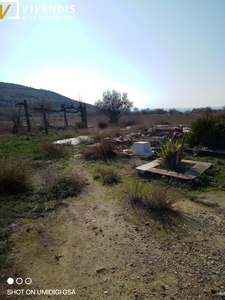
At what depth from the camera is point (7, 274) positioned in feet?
7.54

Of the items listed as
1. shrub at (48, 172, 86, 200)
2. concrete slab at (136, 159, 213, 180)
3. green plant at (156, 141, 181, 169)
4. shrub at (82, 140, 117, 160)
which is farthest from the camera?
shrub at (82, 140, 117, 160)

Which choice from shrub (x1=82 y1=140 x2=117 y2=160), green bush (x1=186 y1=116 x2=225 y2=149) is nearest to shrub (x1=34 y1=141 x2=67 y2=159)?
shrub (x1=82 y1=140 x2=117 y2=160)

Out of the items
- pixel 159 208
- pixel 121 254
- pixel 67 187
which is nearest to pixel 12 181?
pixel 67 187

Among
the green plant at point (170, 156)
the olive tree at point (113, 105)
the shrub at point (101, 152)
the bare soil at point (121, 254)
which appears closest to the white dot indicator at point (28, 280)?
the bare soil at point (121, 254)

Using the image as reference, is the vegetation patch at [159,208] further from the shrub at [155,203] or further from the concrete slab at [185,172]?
the concrete slab at [185,172]

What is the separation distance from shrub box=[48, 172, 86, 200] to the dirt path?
64cm

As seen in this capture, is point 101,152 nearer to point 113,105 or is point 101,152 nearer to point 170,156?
point 170,156

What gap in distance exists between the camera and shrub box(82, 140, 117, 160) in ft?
23.7

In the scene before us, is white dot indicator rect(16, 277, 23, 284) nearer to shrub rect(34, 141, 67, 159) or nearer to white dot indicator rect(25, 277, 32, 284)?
white dot indicator rect(25, 277, 32, 284)

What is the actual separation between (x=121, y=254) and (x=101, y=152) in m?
4.99

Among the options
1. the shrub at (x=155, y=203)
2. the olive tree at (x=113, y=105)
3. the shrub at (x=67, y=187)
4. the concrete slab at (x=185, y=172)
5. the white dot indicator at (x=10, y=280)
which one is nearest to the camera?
the white dot indicator at (x=10, y=280)

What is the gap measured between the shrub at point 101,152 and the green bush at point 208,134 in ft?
10.0

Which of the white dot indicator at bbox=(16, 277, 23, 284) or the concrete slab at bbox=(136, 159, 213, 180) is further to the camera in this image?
the concrete slab at bbox=(136, 159, 213, 180)

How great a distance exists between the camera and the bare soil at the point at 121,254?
82.7 inches
